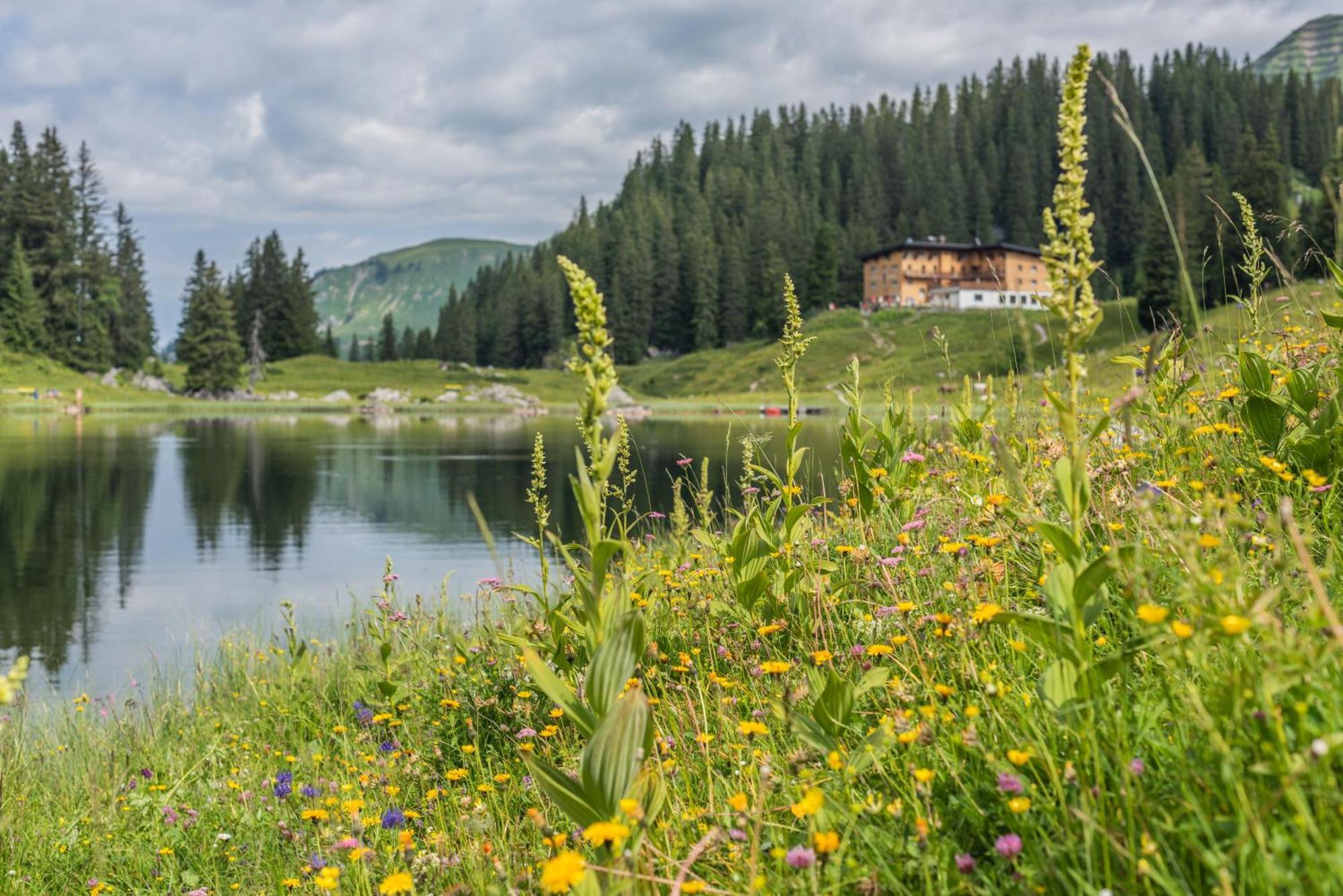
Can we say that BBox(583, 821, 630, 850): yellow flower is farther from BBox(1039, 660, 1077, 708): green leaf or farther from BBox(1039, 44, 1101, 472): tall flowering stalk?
BBox(1039, 44, 1101, 472): tall flowering stalk

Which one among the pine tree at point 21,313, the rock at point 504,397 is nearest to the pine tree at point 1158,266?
the rock at point 504,397

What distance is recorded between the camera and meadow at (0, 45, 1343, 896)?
2.21 metres

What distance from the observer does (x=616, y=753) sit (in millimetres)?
2516

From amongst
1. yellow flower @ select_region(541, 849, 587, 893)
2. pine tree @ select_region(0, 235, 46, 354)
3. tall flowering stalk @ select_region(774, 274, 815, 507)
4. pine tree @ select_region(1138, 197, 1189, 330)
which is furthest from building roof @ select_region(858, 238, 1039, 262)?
yellow flower @ select_region(541, 849, 587, 893)

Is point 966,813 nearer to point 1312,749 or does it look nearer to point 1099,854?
point 1099,854

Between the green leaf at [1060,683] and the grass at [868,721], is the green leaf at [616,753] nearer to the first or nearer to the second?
the grass at [868,721]

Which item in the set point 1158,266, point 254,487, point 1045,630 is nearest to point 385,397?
point 254,487

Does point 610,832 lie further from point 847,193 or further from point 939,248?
point 847,193

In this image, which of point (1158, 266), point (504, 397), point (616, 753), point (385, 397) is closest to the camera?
point (616, 753)

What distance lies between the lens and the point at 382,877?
12.0 feet

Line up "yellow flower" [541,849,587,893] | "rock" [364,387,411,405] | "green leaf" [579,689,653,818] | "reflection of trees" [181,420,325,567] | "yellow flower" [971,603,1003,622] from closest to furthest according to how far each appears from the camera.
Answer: "yellow flower" [541,849,587,893] < "green leaf" [579,689,653,818] < "yellow flower" [971,603,1003,622] < "reflection of trees" [181,420,325,567] < "rock" [364,387,411,405]

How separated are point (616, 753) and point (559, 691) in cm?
24

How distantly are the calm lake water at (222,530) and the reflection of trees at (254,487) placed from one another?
0.11m

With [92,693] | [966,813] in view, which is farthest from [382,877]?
[92,693]
